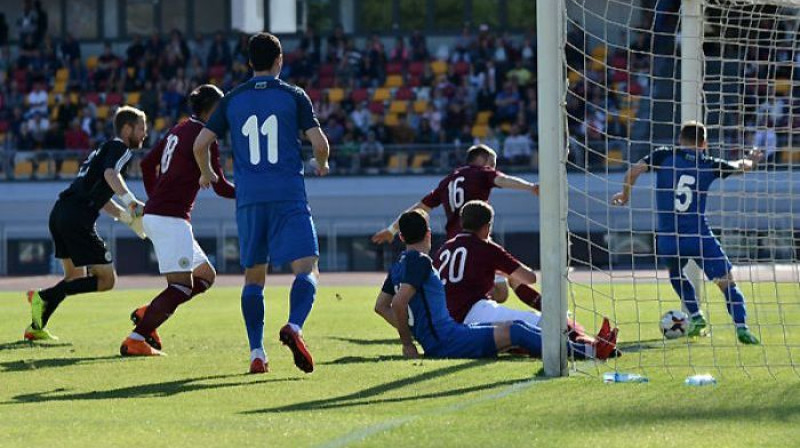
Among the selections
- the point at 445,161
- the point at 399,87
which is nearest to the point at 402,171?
the point at 445,161

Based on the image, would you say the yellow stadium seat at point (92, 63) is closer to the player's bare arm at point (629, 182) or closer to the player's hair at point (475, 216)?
the player's bare arm at point (629, 182)

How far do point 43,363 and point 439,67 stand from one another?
25074mm

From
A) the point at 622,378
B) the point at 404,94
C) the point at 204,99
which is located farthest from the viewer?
the point at 404,94

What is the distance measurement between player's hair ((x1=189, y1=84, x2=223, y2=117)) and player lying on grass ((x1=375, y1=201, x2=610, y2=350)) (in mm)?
1823

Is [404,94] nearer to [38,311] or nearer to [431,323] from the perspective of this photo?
[38,311]

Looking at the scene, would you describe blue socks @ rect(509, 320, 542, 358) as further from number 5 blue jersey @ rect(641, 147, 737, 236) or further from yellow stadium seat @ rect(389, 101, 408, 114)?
yellow stadium seat @ rect(389, 101, 408, 114)

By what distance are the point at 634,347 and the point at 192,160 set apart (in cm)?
354

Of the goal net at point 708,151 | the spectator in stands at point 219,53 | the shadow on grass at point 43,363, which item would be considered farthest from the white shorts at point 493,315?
the spectator in stands at point 219,53

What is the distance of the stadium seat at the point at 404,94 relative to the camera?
3428 cm

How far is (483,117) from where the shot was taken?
33.1 m

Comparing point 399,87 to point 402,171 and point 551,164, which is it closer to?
point 402,171

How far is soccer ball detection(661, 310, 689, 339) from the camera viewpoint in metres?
12.2

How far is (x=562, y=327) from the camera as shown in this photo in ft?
29.5

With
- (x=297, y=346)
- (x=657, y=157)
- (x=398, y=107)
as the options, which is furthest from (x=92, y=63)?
(x=297, y=346)
